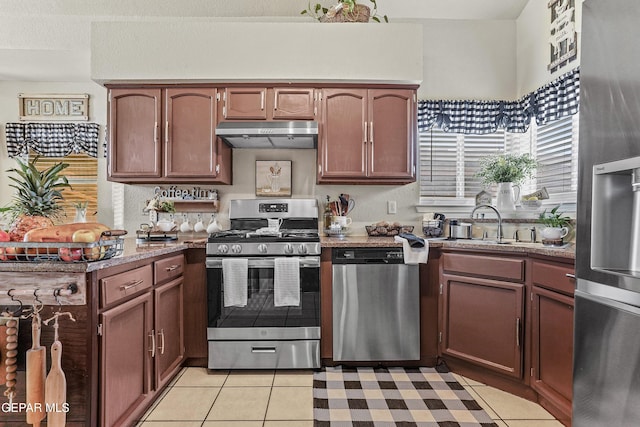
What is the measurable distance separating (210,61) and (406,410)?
2.75 metres

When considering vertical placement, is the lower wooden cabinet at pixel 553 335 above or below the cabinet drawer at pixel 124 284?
below

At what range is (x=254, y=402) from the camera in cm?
215

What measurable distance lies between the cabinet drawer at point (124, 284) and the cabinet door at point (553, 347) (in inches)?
82.6

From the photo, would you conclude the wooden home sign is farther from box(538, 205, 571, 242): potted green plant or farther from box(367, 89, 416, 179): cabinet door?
box(538, 205, 571, 242): potted green plant

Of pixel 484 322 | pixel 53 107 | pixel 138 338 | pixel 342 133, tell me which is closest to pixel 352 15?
pixel 342 133

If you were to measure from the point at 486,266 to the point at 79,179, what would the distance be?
3.66 meters

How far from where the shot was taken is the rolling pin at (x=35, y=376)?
4.24 ft

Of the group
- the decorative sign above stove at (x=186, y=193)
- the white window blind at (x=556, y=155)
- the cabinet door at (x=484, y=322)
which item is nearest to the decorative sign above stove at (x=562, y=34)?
the white window blind at (x=556, y=155)

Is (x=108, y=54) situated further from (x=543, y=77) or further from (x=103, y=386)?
(x=543, y=77)

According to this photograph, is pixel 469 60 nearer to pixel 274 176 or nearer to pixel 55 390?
pixel 274 176

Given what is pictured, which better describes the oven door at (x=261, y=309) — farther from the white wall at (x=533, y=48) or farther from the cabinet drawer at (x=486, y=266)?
the white wall at (x=533, y=48)

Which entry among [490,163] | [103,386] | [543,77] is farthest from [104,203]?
[543,77]

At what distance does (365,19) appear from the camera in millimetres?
2945

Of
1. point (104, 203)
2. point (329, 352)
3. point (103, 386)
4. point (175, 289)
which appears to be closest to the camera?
point (103, 386)
